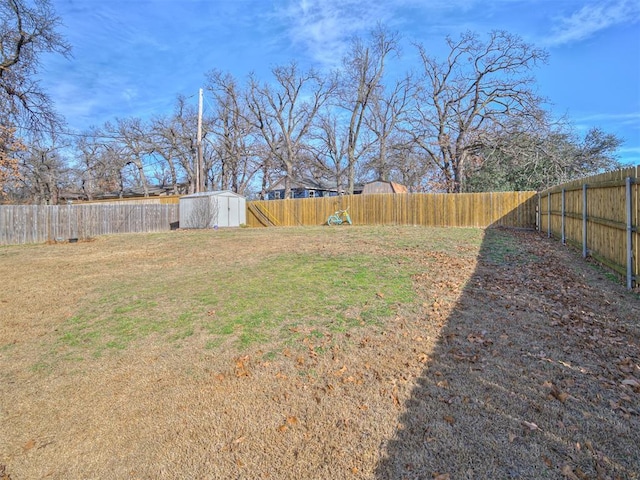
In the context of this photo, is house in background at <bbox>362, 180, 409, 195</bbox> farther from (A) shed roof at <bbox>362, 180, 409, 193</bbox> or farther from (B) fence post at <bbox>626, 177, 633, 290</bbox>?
(B) fence post at <bbox>626, 177, 633, 290</bbox>

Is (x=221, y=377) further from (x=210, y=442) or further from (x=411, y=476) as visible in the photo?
(x=411, y=476)

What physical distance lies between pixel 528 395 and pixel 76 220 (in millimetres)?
17480

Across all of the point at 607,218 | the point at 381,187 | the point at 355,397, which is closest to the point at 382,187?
the point at 381,187

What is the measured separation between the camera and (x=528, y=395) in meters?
2.75

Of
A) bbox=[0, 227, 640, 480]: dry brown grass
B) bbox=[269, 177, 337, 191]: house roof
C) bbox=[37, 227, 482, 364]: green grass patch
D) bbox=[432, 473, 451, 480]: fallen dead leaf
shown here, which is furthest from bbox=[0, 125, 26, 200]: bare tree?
bbox=[269, 177, 337, 191]: house roof

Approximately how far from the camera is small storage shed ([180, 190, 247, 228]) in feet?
62.1

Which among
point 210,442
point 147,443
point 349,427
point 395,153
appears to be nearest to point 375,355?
point 349,427

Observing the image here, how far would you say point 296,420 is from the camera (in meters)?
2.59

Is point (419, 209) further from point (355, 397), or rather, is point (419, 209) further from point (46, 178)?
point (46, 178)

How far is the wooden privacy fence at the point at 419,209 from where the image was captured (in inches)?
613

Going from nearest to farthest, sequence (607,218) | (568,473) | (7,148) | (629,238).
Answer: (568,473)
(629,238)
(607,218)
(7,148)

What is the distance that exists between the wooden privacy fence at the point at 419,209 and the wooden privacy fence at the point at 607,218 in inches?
237

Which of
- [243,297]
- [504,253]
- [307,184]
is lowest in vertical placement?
[243,297]

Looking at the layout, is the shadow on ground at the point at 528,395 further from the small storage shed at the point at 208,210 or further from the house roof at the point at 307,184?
the house roof at the point at 307,184
